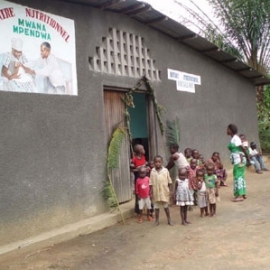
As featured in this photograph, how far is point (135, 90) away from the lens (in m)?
7.19

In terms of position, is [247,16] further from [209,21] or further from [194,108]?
[194,108]

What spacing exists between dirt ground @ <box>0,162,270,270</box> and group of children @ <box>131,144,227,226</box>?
227 millimetres

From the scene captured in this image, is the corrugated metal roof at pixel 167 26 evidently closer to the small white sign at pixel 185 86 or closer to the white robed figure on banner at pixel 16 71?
the small white sign at pixel 185 86

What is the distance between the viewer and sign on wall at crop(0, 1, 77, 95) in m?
4.95

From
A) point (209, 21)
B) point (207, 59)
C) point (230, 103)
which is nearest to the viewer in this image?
point (207, 59)

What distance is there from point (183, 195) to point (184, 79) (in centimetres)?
386

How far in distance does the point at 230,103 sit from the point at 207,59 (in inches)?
70.4

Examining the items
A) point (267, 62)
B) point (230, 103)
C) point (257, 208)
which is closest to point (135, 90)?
point (257, 208)

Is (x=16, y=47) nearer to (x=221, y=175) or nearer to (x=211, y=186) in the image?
(x=211, y=186)

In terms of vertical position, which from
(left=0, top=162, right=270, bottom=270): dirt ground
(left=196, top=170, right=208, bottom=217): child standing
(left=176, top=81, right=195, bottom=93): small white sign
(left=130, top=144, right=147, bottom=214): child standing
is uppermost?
(left=176, top=81, right=195, bottom=93): small white sign

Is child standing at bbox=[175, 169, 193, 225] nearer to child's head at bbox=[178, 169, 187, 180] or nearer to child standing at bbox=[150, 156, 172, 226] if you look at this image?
child's head at bbox=[178, 169, 187, 180]

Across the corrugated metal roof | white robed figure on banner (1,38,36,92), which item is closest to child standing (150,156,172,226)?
white robed figure on banner (1,38,36,92)

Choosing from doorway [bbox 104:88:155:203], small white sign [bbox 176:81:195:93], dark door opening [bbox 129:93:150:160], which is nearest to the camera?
doorway [bbox 104:88:155:203]

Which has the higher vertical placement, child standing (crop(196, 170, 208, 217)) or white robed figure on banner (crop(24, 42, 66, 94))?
white robed figure on banner (crop(24, 42, 66, 94))
